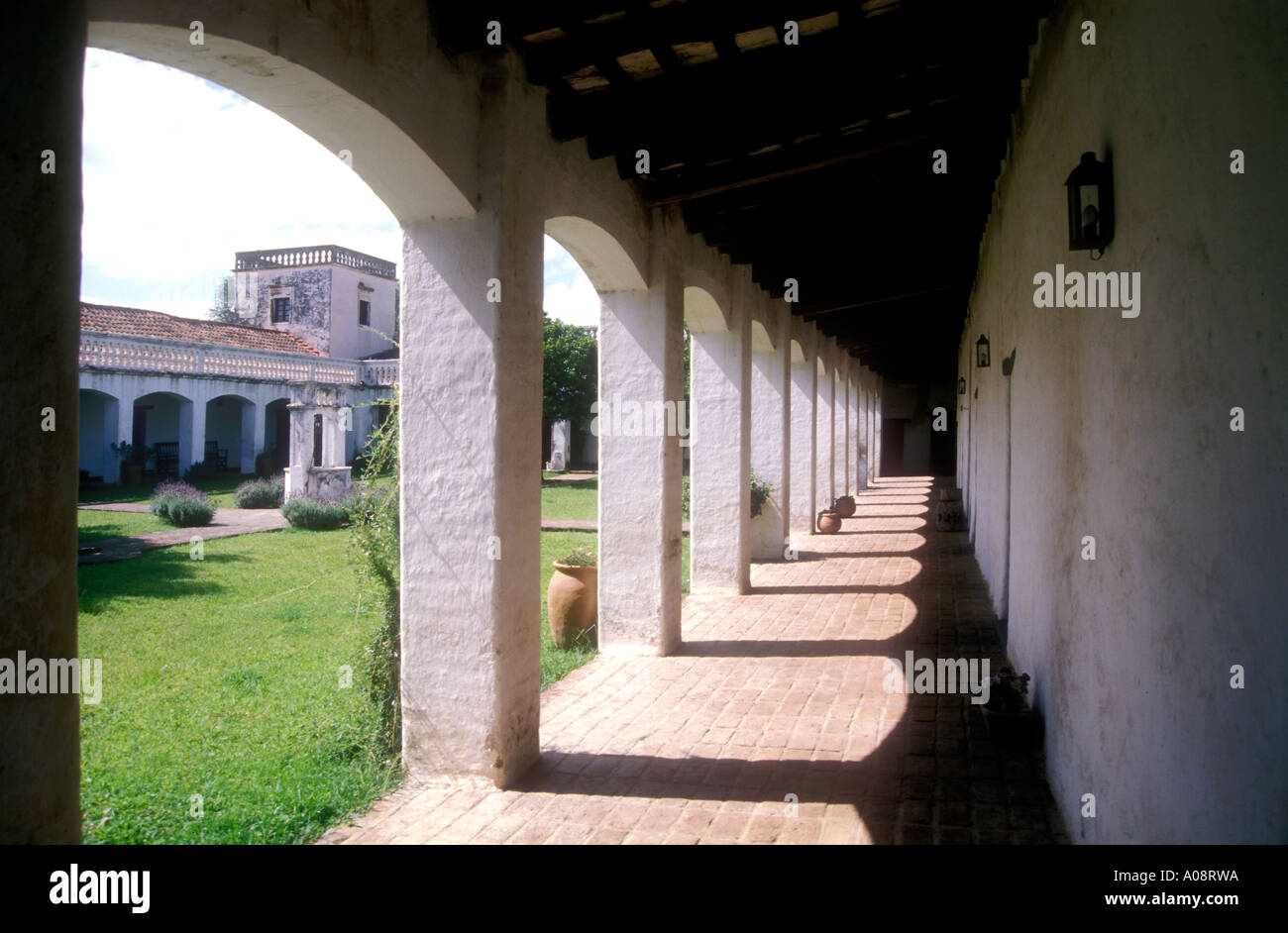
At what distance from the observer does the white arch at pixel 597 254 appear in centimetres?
625

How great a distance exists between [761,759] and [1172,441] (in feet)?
10.9

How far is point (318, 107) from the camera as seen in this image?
383 centimetres

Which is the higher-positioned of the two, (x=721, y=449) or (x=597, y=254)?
(x=597, y=254)

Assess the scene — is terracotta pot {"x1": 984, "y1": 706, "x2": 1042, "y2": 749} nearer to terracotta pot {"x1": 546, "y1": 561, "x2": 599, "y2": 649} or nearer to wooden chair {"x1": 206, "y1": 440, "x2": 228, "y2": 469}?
terracotta pot {"x1": 546, "y1": 561, "x2": 599, "y2": 649}

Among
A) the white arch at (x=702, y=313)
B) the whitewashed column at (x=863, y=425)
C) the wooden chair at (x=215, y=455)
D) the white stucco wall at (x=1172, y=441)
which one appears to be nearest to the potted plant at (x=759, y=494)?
the white arch at (x=702, y=313)

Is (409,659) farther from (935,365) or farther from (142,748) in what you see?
(935,365)

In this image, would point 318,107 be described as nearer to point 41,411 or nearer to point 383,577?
point 41,411

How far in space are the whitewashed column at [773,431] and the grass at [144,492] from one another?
1246 cm

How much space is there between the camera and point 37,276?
230 cm

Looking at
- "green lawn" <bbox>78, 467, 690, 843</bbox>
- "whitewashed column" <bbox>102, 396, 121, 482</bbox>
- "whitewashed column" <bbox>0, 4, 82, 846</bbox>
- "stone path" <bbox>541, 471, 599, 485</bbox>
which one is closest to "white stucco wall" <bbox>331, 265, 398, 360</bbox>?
"stone path" <bbox>541, 471, 599, 485</bbox>

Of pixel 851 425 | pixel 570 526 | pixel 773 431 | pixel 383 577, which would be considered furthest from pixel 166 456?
pixel 383 577

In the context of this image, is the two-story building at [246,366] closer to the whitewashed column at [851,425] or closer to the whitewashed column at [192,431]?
the whitewashed column at [192,431]
